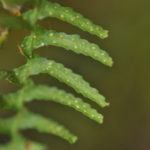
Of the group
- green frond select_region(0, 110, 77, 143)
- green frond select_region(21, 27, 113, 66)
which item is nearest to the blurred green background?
green frond select_region(21, 27, 113, 66)

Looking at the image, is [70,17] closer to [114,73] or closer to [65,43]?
[65,43]

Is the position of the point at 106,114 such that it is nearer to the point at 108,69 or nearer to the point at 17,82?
the point at 108,69

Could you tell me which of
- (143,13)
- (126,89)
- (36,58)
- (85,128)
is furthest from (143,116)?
(36,58)

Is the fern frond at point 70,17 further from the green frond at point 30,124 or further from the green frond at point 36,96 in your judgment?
the green frond at point 30,124

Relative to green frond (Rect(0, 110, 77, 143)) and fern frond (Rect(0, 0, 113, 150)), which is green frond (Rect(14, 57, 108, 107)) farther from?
green frond (Rect(0, 110, 77, 143))

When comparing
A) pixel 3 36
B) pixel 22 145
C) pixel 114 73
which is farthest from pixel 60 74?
pixel 114 73
